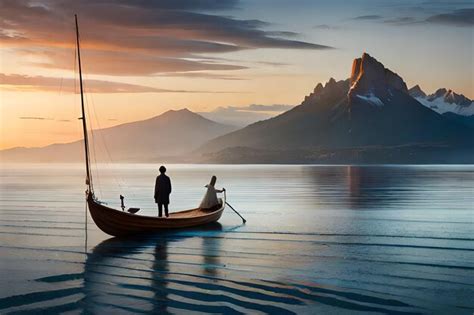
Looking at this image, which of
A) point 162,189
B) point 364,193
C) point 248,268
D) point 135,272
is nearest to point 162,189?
point 162,189

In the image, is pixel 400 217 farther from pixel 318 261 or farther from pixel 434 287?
pixel 434 287

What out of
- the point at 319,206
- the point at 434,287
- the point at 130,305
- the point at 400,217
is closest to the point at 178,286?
the point at 130,305

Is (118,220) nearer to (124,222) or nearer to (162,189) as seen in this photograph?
(124,222)

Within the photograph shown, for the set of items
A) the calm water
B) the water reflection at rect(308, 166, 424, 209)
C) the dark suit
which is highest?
the dark suit

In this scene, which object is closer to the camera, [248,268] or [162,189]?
[248,268]

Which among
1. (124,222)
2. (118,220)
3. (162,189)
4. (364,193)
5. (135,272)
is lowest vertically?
(135,272)

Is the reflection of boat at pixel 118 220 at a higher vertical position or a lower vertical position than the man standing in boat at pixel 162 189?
lower

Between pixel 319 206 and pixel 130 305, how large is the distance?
1482 inches

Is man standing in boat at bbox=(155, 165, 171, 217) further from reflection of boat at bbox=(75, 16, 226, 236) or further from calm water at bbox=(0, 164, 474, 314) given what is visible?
calm water at bbox=(0, 164, 474, 314)

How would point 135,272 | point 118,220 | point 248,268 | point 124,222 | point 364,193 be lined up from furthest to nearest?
point 364,193 → point 124,222 → point 118,220 → point 248,268 → point 135,272

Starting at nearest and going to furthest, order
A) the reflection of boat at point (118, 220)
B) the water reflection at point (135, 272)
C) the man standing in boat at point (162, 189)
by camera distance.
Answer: the water reflection at point (135, 272) < the reflection of boat at point (118, 220) < the man standing in boat at point (162, 189)

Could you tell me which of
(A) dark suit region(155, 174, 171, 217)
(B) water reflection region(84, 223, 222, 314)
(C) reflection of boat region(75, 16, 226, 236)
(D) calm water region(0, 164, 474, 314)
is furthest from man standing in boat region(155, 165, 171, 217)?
(D) calm water region(0, 164, 474, 314)

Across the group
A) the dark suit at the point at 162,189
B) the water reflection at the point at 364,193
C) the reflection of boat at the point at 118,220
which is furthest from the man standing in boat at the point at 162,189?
the water reflection at the point at 364,193

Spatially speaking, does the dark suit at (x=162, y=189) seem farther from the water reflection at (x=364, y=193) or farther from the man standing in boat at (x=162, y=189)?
the water reflection at (x=364, y=193)
